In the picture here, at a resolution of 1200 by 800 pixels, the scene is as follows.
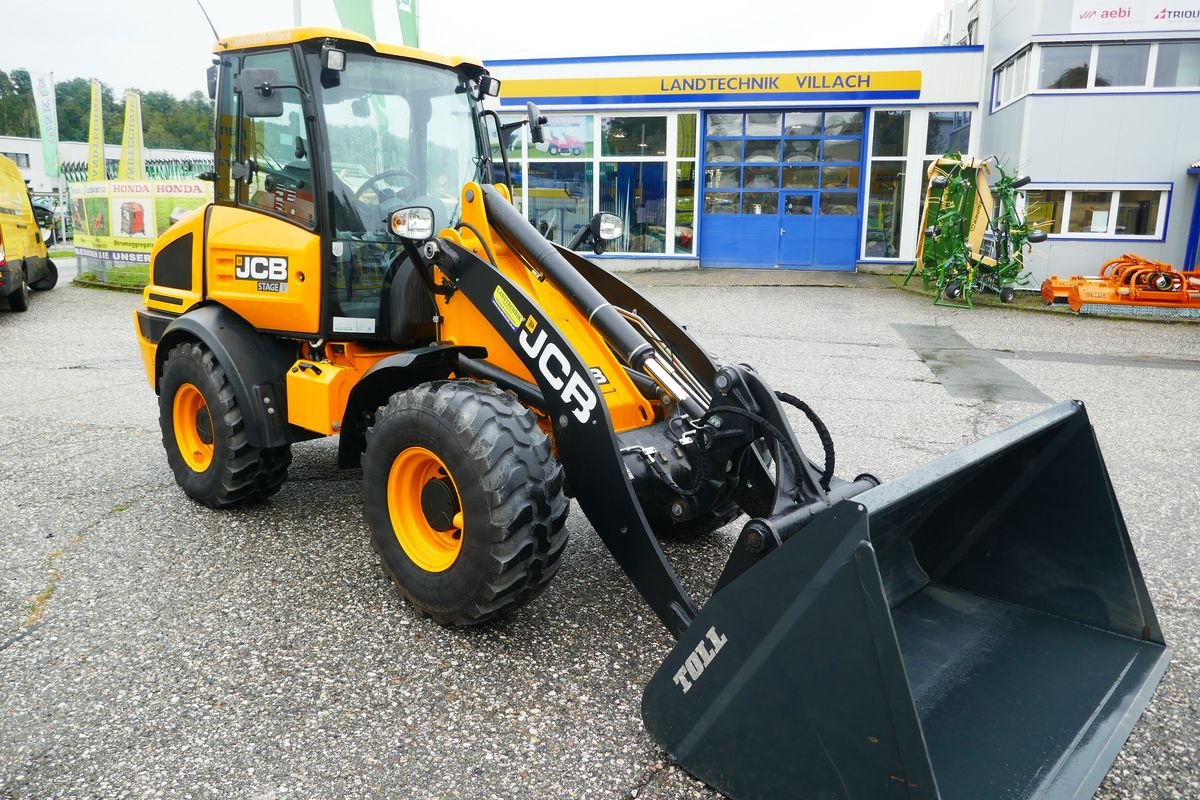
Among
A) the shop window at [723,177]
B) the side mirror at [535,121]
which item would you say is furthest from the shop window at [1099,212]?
the side mirror at [535,121]

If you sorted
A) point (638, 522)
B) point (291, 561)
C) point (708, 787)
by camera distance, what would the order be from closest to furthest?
point (708, 787) → point (638, 522) → point (291, 561)

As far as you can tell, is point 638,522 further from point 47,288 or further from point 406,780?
point 47,288

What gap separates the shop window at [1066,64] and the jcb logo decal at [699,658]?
17569 mm

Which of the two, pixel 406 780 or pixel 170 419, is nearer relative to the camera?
pixel 406 780

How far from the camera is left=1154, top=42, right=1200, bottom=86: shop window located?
1578 cm

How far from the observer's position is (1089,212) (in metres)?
16.8

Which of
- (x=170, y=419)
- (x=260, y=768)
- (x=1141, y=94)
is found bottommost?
(x=260, y=768)

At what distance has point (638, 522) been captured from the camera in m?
2.87

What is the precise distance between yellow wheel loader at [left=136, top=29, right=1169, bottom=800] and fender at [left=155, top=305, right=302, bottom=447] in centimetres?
1

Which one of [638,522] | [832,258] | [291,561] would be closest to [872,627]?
[638,522]

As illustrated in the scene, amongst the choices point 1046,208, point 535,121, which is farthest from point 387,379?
point 1046,208

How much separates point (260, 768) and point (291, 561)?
156 centimetres

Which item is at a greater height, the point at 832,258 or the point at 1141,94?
the point at 1141,94

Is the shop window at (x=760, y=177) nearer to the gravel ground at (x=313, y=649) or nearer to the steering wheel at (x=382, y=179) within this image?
the gravel ground at (x=313, y=649)
